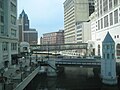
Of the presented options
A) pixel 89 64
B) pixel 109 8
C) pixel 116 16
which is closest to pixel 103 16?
pixel 109 8

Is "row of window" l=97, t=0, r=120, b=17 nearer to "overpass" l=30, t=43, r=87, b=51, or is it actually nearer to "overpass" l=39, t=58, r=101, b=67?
"overpass" l=30, t=43, r=87, b=51

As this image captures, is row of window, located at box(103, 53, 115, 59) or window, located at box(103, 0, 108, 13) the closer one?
row of window, located at box(103, 53, 115, 59)

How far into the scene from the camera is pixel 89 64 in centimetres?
7875

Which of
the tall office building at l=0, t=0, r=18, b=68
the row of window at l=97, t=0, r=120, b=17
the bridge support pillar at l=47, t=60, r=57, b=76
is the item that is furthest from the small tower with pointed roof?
the row of window at l=97, t=0, r=120, b=17

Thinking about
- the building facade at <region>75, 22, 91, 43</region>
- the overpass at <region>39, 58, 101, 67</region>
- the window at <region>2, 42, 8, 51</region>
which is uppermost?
the building facade at <region>75, 22, 91, 43</region>

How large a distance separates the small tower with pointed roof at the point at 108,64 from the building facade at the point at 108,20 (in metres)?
31.7

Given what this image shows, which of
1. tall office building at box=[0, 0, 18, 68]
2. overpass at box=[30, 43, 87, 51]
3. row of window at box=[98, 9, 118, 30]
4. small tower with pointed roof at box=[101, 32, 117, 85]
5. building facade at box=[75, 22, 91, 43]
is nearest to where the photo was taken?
small tower with pointed roof at box=[101, 32, 117, 85]

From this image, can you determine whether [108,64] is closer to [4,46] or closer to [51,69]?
[51,69]

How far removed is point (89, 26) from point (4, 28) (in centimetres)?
11364

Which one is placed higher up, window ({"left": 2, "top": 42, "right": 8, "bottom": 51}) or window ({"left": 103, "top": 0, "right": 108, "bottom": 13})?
window ({"left": 103, "top": 0, "right": 108, "bottom": 13})

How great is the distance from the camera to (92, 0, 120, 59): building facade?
100125 millimetres

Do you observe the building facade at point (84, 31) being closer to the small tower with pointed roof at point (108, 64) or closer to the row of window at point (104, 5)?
the row of window at point (104, 5)

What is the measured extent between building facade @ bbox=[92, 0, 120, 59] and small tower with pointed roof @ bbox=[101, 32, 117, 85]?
3165cm

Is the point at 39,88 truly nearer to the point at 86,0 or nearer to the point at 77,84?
the point at 77,84
